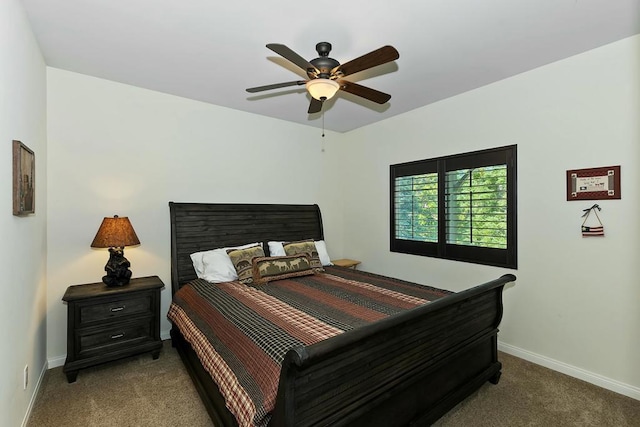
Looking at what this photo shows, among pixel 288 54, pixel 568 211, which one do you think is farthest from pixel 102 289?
pixel 568 211

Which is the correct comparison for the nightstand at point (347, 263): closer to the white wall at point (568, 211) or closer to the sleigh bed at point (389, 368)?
the sleigh bed at point (389, 368)

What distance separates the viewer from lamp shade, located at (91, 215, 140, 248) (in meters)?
2.75

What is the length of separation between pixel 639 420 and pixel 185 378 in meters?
3.40

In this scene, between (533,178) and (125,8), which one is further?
(533,178)

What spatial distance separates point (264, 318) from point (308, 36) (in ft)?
6.86

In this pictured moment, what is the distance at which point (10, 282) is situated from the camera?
179 centimetres

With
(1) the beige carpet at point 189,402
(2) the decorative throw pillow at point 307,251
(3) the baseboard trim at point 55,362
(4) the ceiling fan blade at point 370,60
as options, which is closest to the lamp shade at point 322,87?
(4) the ceiling fan blade at point 370,60

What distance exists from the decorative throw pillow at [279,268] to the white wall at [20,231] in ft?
5.68

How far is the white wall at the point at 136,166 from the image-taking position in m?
2.89

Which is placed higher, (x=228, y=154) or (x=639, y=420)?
(x=228, y=154)

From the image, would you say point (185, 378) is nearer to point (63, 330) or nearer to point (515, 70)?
point (63, 330)

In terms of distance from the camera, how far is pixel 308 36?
2.32m

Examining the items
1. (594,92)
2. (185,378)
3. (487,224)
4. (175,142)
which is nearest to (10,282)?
(185,378)

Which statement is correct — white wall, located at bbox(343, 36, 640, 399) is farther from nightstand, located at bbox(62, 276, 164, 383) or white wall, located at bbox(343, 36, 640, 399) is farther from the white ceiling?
nightstand, located at bbox(62, 276, 164, 383)
